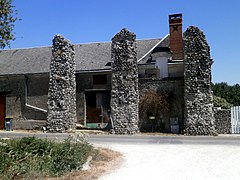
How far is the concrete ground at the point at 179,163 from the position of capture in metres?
7.04

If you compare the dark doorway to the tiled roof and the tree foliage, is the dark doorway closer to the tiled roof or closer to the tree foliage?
the tiled roof

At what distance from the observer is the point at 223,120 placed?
17438 mm

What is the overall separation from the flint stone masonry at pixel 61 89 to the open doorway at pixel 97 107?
7.68 ft

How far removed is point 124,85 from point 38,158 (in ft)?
37.1

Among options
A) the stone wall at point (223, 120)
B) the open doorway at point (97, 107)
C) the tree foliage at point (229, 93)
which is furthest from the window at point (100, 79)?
the tree foliage at point (229, 93)

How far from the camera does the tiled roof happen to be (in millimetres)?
23125

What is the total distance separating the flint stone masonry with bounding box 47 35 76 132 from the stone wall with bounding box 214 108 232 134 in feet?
31.4

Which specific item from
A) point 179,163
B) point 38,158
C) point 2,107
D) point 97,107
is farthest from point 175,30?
point 38,158

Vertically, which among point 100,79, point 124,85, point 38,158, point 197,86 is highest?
point 100,79

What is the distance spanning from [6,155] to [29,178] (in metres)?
1.39

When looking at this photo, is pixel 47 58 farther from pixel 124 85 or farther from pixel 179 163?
pixel 179 163

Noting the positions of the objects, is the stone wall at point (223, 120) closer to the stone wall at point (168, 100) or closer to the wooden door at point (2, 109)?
the stone wall at point (168, 100)

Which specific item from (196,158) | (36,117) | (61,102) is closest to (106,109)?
(61,102)

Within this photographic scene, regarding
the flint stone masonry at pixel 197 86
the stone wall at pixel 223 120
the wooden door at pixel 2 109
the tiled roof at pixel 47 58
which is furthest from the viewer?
the tiled roof at pixel 47 58
